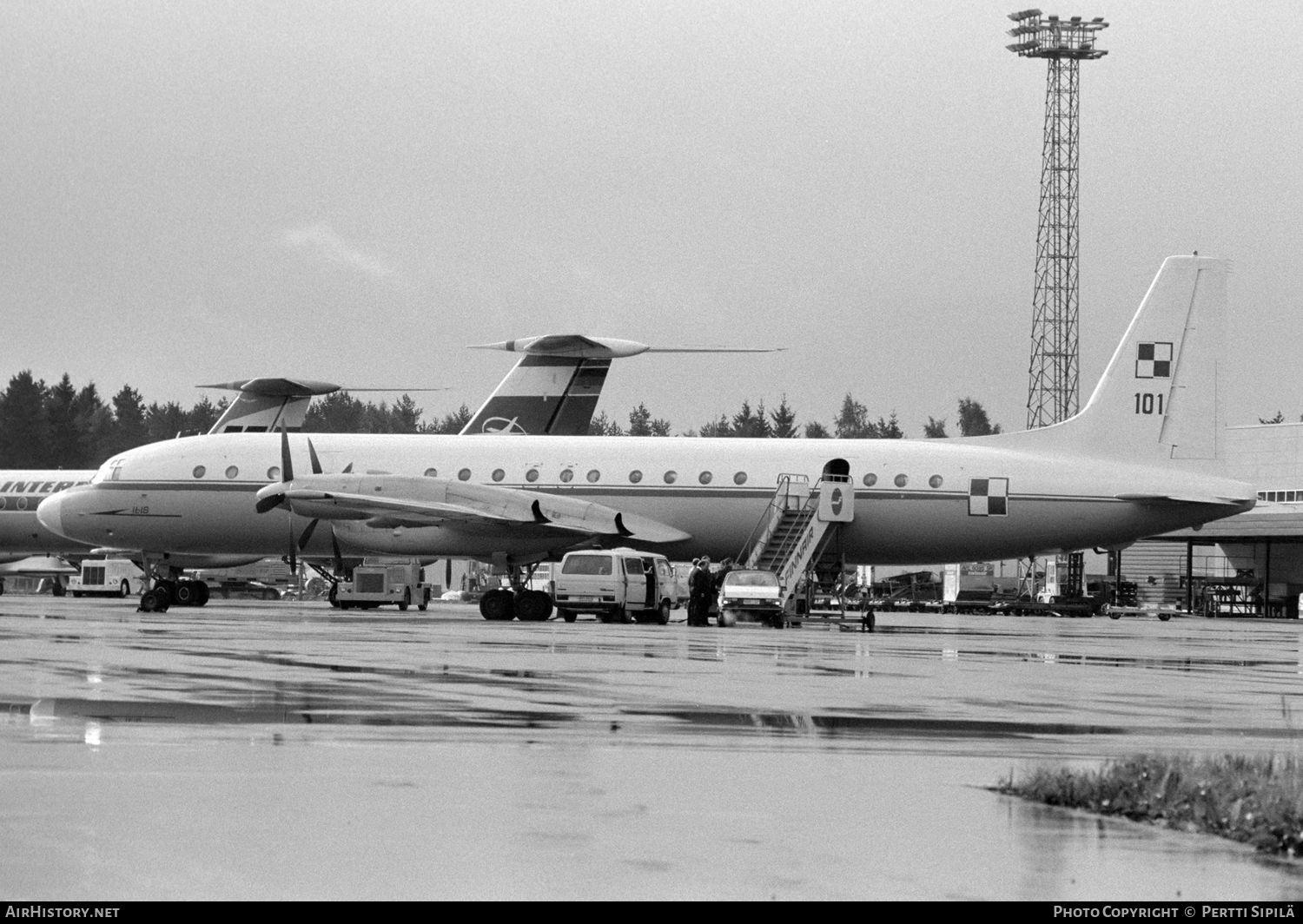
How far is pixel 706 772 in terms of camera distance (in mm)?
12195

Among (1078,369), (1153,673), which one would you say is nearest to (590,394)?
(1078,369)

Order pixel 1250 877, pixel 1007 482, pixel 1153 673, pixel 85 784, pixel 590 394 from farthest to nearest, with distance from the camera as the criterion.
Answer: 1. pixel 590 394
2. pixel 1007 482
3. pixel 1153 673
4. pixel 85 784
5. pixel 1250 877

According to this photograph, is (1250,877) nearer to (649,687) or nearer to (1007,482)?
(649,687)

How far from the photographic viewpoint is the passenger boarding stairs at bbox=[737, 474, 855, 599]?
47094 mm

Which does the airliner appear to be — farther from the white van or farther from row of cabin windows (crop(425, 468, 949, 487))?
the white van

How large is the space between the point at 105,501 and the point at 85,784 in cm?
4157

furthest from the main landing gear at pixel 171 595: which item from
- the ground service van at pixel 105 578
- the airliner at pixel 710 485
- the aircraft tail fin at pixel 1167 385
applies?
the ground service van at pixel 105 578

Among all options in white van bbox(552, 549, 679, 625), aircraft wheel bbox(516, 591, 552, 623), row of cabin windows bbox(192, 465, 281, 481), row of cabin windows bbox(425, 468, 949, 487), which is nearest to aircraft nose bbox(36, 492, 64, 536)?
row of cabin windows bbox(192, 465, 281, 481)

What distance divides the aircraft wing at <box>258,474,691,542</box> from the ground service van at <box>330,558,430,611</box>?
13.1 metres

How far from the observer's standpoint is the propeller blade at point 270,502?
4645 centimetres

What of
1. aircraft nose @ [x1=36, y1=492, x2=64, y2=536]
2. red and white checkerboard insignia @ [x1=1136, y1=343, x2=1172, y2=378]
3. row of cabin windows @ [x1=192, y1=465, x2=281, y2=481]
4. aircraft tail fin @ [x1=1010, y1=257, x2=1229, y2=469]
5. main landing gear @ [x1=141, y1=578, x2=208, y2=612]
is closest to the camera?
main landing gear @ [x1=141, y1=578, x2=208, y2=612]

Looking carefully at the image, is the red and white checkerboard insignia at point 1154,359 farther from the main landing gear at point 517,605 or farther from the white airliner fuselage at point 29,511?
the white airliner fuselage at point 29,511

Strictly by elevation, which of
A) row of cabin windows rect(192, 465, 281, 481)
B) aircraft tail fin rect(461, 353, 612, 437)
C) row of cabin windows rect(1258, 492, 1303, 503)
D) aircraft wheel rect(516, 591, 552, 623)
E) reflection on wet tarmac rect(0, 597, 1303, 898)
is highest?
aircraft tail fin rect(461, 353, 612, 437)

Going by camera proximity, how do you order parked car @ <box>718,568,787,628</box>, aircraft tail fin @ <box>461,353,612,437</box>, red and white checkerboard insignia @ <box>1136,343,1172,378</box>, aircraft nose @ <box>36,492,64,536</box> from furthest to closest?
1. aircraft tail fin @ <box>461,353,612,437</box>
2. aircraft nose @ <box>36,492,64,536</box>
3. red and white checkerboard insignia @ <box>1136,343,1172,378</box>
4. parked car @ <box>718,568,787,628</box>
